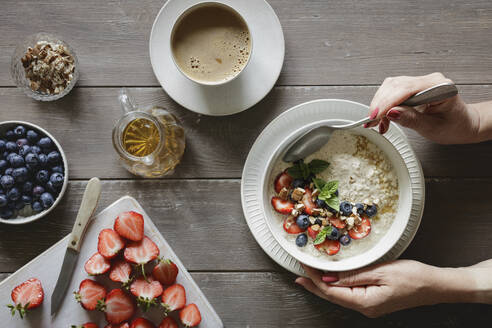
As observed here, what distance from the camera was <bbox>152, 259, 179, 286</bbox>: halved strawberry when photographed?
4.09ft

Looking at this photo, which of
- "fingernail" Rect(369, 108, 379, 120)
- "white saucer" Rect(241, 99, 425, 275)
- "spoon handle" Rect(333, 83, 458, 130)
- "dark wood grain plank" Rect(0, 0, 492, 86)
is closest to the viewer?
"spoon handle" Rect(333, 83, 458, 130)

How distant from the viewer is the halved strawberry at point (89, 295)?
48.8 inches

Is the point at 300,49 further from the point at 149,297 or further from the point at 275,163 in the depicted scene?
the point at 149,297

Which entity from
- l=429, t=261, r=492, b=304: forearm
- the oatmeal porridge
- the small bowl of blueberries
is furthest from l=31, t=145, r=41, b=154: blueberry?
l=429, t=261, r=492, b=304: forearm

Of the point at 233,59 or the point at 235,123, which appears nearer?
the point at 233,59

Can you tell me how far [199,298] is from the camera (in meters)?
1.28

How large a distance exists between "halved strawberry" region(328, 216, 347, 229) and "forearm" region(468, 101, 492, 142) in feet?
1.62

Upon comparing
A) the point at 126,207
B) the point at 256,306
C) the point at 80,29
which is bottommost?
the point at 256,306

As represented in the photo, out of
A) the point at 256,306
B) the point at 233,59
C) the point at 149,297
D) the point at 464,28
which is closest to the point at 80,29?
the point at 233,59

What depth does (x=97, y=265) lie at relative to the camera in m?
1.25

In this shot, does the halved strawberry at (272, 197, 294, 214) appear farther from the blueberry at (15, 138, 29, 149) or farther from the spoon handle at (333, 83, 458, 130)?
the blueberry at (15, 138, 29, 149)

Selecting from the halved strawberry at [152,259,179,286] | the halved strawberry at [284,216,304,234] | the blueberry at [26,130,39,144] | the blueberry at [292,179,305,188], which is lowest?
the halved strawberry at [152,259,179,286]

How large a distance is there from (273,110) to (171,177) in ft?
1.23

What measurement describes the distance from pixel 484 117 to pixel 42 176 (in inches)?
50.8
